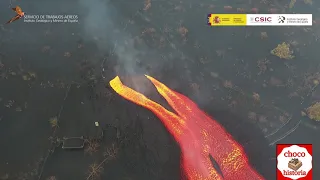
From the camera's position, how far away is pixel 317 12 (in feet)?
102

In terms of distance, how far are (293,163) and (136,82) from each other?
13.7m

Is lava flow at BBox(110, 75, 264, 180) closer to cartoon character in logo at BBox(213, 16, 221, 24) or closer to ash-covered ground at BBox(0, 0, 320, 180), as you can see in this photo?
ash-covered ground at BBox(0, 0, 320, 180)

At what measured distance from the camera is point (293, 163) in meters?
23.8

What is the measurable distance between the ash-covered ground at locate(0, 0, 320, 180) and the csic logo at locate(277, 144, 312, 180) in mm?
631

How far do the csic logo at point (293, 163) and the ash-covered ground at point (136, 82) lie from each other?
0.63 metres

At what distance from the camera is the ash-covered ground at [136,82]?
23609 mm

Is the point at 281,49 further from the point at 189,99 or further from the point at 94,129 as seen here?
the point at 94,129

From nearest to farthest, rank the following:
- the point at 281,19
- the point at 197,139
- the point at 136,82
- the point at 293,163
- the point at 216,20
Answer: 1. the point at 293,163
2. the point at 197,139
3. the point at 136,82
4. the point at 216,20
5. the point at 281,19

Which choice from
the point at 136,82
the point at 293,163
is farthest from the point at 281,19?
the point at 136,82

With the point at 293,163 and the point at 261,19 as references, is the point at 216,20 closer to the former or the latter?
the point at 261,19

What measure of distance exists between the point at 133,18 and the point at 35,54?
920cm

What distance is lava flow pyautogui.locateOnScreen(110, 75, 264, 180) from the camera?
23.7 meters

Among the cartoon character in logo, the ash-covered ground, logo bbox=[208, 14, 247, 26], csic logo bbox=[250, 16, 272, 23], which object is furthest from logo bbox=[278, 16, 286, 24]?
the cartoon character in logo

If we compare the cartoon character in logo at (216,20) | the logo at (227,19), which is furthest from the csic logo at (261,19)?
Result: the cartoon character in logo at (216,20)
